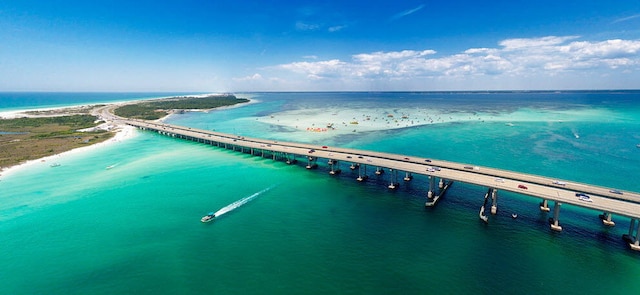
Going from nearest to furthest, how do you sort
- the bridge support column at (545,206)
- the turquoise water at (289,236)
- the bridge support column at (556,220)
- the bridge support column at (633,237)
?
the turquoise water at (289,236) → the bridge support column at (633,237) → the bridge support column at (556,220) → the bridge support column at (545,206)

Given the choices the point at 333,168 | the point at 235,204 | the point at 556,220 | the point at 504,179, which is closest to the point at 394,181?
the point at 333,168

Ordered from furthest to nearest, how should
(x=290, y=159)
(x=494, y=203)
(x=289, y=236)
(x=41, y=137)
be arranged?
(x=41, y=137) → (x=290, y=159) → (x=494, y=203) → (x=289, y=236)

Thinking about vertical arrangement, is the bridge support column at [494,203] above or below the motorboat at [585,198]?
below

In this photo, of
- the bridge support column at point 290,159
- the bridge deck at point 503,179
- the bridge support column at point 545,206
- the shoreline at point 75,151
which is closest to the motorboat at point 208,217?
the bridge deck at point 503,179

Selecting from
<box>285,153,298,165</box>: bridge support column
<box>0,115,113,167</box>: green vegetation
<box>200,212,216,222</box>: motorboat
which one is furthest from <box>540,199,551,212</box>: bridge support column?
<box>0,115,113,167</box>: green vegetation

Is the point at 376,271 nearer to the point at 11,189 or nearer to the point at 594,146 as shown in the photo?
Result: the point at 11,189

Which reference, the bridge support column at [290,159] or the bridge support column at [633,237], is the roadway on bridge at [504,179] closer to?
the bridge support column at [633,237]

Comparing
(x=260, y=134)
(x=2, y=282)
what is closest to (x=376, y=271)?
(x=2, y=282)

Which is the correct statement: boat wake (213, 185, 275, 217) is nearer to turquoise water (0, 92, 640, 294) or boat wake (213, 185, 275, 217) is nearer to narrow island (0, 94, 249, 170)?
turquoise water (0, 92, 640, 294)

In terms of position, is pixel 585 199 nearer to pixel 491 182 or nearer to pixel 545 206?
pixel 545 206
